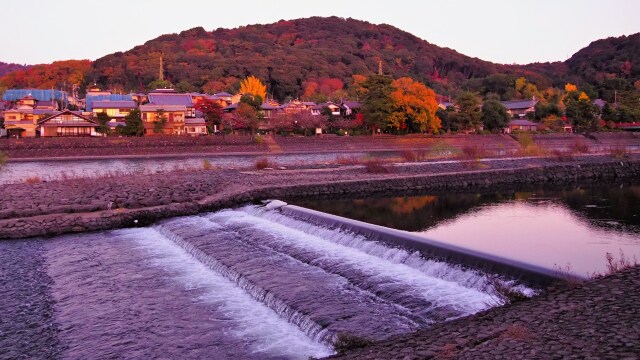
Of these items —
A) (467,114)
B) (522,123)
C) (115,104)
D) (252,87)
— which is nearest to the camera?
(467,114)

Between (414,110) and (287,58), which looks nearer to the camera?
(414,110)

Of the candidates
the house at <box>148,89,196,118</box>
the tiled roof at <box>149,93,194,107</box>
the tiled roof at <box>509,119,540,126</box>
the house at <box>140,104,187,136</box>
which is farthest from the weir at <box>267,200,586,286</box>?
the tiled roof at <box>509,119,540,126</box>

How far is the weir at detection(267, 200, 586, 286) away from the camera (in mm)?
7969

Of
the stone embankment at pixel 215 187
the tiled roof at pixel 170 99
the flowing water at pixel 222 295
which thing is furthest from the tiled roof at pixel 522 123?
the flowing water at pixel 222 295

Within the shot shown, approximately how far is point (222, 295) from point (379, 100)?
158 ft

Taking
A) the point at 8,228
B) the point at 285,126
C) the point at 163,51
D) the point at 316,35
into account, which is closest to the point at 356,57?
the point at 316,35

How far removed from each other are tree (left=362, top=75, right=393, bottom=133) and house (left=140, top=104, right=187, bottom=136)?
19299 millimetres

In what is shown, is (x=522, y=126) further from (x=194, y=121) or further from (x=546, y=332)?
(x=546, y=332)

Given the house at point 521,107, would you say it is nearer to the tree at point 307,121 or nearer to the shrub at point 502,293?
the tree at point 307,121

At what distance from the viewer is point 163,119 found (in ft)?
190

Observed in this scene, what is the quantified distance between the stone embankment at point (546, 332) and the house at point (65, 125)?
53.7 m

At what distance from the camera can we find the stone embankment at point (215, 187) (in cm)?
1617

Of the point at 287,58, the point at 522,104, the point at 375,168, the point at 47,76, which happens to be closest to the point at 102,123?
the point at 375,168

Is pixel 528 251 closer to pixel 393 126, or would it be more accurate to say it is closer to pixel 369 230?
pixel 369 230
